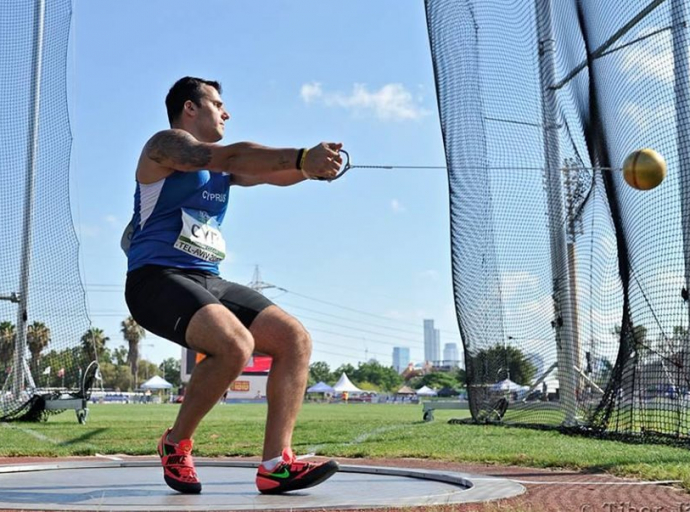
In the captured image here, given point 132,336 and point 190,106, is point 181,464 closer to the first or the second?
point 190,106

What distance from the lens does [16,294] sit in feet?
43.0

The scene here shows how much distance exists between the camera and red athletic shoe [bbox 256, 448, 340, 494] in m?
3.70

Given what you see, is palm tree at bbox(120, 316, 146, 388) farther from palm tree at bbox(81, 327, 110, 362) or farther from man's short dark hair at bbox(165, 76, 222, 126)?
man's short dark hair at bbox(165, 76, 222, 126)

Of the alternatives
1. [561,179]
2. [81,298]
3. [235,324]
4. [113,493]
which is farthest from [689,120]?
[81,298]

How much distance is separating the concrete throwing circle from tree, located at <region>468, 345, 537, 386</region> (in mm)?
6651

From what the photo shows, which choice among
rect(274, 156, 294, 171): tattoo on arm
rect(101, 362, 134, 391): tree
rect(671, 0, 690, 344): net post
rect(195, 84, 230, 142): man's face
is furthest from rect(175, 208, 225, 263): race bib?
rect(101, 362, 134, 391): tree

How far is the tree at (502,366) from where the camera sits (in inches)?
449

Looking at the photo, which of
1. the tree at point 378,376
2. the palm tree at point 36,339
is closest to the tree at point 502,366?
the palm tree at point 36,339

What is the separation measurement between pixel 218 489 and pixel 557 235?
7.22m

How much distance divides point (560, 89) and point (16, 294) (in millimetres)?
8677

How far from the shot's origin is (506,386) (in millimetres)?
11766

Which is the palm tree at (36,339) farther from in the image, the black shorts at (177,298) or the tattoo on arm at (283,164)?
the tattoo on arm at (283,164)

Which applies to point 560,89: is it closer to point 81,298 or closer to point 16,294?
point 81,298

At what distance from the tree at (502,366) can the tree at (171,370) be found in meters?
113
